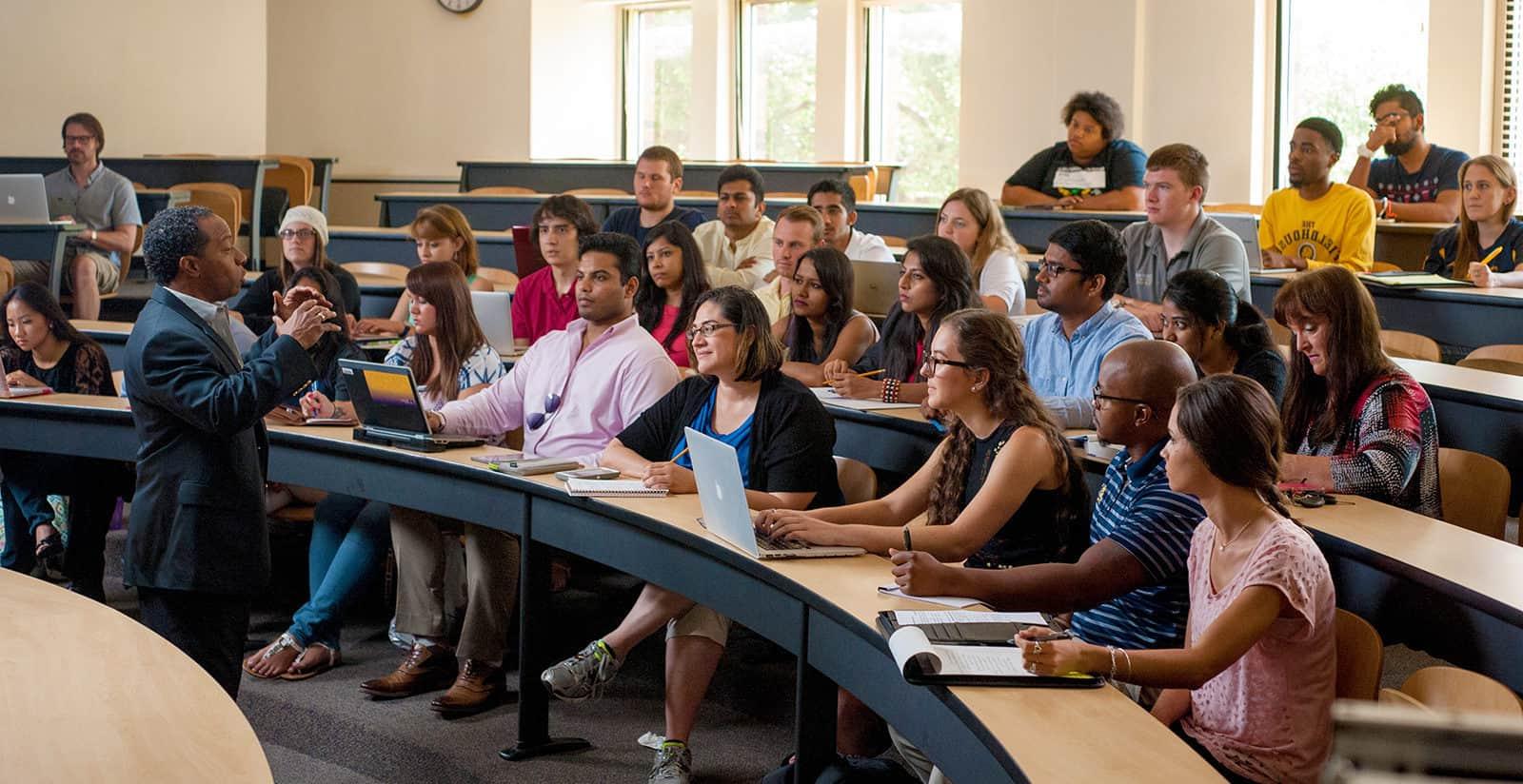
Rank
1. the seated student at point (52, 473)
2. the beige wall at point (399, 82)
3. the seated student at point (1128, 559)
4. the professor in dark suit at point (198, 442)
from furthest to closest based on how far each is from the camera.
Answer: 1. the beige wall at point (399, 82)
2. the seated student at point (52, 473)
3. the professor in dark suit at point (198, 442)
4. the seated student at point (1128, 559)

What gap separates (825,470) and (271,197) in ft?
27.9

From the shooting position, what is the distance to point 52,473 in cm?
463

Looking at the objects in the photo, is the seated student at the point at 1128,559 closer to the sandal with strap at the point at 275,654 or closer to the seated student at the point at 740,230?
the sandal with strap at the point at 275,654

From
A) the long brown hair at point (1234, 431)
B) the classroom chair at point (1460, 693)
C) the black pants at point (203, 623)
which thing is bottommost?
the black pants at point (203, 623)

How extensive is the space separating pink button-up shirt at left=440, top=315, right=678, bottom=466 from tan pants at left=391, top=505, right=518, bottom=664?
0.26 m

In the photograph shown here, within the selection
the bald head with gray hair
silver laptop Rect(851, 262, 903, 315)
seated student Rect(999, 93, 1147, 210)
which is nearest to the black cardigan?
the bald head with gray hair

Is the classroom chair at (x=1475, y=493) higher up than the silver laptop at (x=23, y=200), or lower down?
lower down

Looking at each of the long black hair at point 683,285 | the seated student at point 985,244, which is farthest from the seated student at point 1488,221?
the long black hair at point 683,285

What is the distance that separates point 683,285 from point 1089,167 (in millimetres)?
2586

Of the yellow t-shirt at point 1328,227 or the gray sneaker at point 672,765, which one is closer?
the gray sneaker at point 672,765

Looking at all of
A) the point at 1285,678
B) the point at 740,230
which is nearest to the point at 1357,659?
the point at 1285,678

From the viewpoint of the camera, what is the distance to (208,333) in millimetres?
2994

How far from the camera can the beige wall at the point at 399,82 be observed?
12758 mm

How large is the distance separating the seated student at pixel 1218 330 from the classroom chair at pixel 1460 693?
135 centimetres
